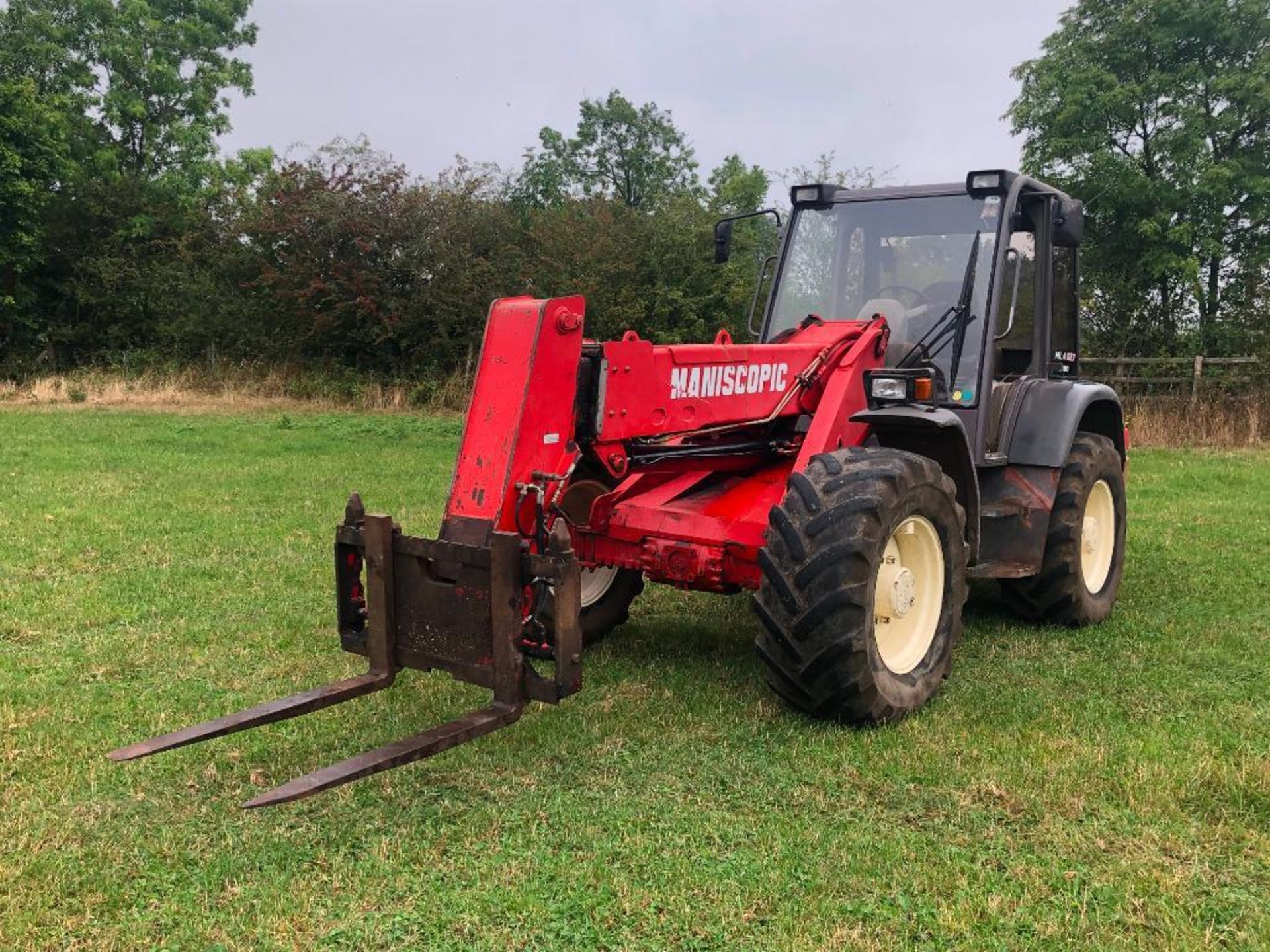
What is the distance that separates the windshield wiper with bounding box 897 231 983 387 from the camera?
5.27 m

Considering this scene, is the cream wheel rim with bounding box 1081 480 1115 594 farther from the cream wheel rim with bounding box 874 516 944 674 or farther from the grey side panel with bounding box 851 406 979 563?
the cream wheel rim with bounding box 874 516 944 674

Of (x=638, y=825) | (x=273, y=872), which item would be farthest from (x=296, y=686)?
(x=638, y=825)

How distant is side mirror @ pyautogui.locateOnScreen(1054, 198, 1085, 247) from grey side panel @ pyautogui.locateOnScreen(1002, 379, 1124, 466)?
0.82 m

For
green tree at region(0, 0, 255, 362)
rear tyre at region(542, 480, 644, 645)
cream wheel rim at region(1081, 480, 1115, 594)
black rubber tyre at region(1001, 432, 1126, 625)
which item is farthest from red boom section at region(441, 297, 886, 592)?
green tree at region(0, 0, 255, 362)

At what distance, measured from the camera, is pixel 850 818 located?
11.2ft

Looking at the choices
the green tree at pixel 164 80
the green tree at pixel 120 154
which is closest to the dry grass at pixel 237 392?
the green tree at pixel 120 154

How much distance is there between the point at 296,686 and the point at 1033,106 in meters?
20.6

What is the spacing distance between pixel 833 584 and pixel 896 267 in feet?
7.78

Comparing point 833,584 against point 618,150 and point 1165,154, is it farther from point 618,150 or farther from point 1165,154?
point 618,150

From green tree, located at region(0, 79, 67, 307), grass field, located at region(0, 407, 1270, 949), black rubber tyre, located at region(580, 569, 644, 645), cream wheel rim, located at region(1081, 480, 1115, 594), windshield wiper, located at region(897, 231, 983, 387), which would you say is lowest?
grass field, located at region(0, 407, 1270, 949)

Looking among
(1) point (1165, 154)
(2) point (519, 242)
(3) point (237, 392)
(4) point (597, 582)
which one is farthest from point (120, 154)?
(4) point (597, 582)

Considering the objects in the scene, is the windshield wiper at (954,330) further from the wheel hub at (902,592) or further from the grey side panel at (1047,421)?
the wheel hub at (902,592)

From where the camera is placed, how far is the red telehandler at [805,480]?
3.59 meters

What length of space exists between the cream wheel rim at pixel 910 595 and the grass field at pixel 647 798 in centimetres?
30
